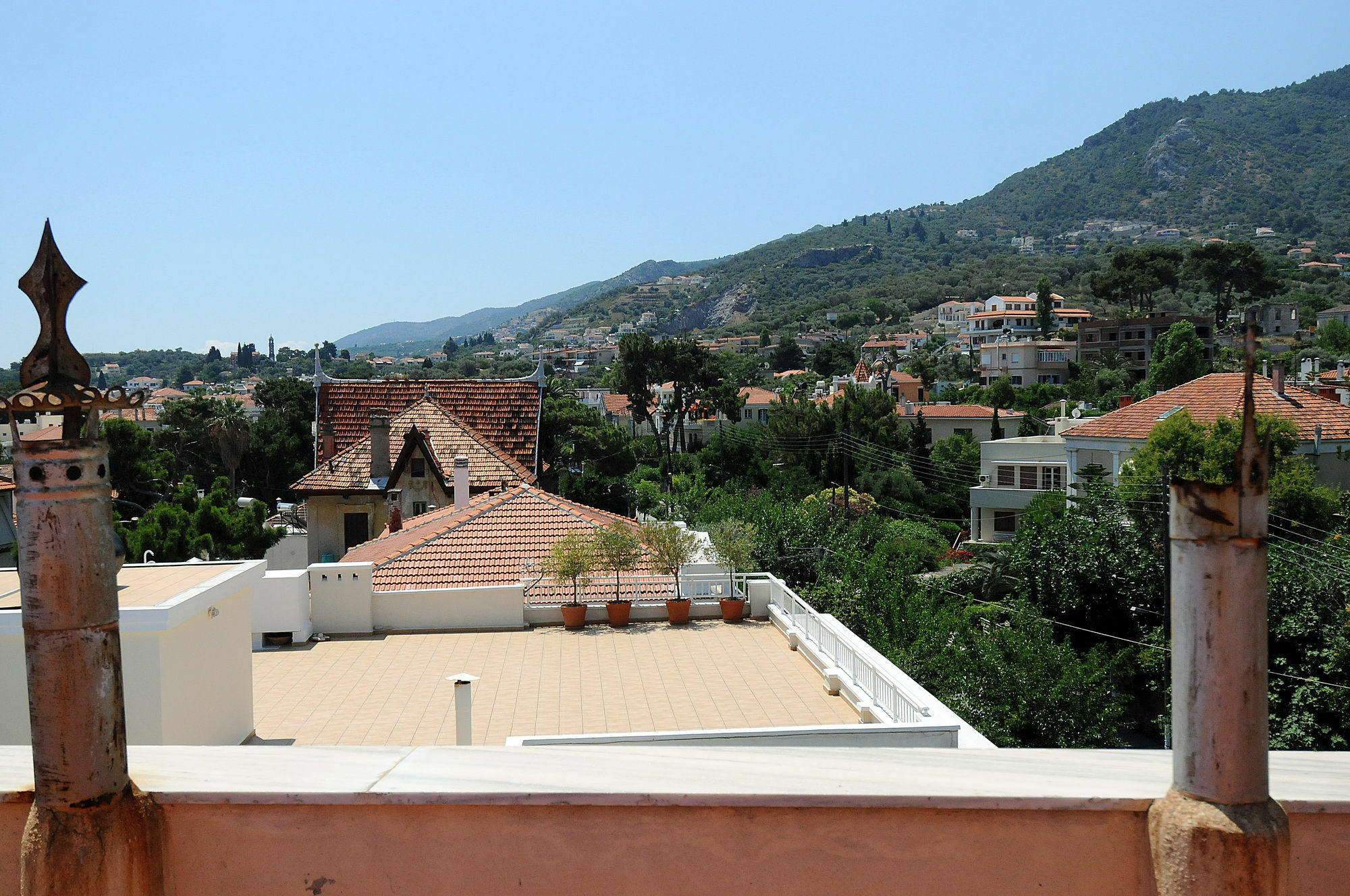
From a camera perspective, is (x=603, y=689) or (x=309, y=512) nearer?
(x=603, y=689)

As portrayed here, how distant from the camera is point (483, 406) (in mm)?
30625

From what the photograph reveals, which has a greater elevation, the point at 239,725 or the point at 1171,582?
the point at 1171,582

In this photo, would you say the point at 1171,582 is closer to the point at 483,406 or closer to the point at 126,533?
the point at 126,533

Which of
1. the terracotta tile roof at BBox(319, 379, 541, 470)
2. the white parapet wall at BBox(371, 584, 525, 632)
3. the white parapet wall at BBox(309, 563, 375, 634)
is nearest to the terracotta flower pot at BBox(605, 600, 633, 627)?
the white parapet wall at BBox(371, 584, 525, 632)

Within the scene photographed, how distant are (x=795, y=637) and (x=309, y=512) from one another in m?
17.7

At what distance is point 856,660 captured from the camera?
11.5m

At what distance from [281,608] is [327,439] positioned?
15.9 metres

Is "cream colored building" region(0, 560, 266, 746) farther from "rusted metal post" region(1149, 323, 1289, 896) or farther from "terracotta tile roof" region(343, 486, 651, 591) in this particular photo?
"rusted metal post" region(1149, 323, 1289, 896)

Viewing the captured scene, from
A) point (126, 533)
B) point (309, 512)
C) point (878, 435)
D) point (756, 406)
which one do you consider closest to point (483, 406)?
point (309, 512)

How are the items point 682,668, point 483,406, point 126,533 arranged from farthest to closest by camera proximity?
1. point 483,406
2. point 126,533
3. point 682,668

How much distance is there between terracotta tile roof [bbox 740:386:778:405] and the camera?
313 ft

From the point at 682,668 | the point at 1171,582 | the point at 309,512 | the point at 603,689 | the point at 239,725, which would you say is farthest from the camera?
the point at 309,512

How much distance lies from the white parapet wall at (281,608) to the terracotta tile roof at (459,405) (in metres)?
14.7

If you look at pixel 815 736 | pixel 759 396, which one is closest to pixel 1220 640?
pixel 815 736
